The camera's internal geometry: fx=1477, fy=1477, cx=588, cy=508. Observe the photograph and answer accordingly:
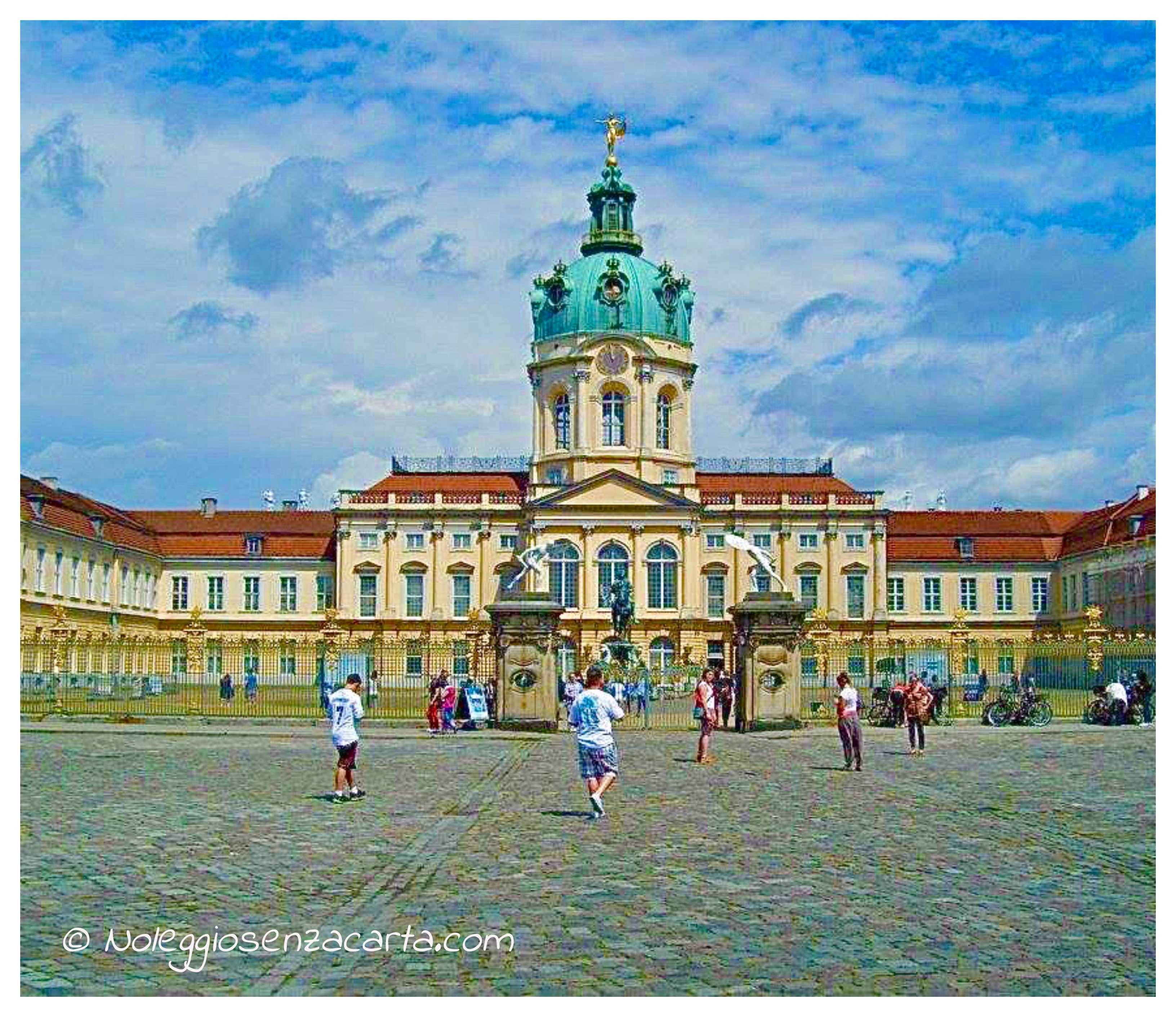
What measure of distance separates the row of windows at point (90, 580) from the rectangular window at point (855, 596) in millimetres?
39328

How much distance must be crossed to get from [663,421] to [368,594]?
63.9 feet

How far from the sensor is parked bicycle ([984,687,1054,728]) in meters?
35.5

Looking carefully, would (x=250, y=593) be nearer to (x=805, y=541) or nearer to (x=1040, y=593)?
(x=805, y=541)

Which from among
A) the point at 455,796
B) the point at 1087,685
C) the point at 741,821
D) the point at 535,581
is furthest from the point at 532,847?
the point at 1087,685

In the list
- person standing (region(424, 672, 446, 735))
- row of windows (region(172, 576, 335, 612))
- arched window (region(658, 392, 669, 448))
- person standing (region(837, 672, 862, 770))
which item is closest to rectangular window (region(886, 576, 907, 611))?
arched window (region(658, 392, 669, 448))

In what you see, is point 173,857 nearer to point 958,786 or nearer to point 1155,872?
point 1155,872

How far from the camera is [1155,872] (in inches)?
454

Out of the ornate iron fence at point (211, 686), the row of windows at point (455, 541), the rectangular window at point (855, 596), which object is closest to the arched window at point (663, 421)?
the row of windows at point (455, 541)

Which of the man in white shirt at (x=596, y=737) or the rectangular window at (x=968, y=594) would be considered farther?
the rectangular window at (x=968, y=594)

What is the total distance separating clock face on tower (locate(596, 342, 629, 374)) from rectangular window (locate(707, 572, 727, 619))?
12.5m

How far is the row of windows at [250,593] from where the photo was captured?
85.9 meters

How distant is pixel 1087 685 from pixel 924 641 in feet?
28.1

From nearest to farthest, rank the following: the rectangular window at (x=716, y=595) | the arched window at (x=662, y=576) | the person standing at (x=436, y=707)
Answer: the person standing at (x=436, y=707), the arched window at (x=662, y=576), the rectangular window at (x=716, y=595)

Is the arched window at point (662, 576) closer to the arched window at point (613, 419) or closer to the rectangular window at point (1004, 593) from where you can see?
the arched window at point (613, 419)
